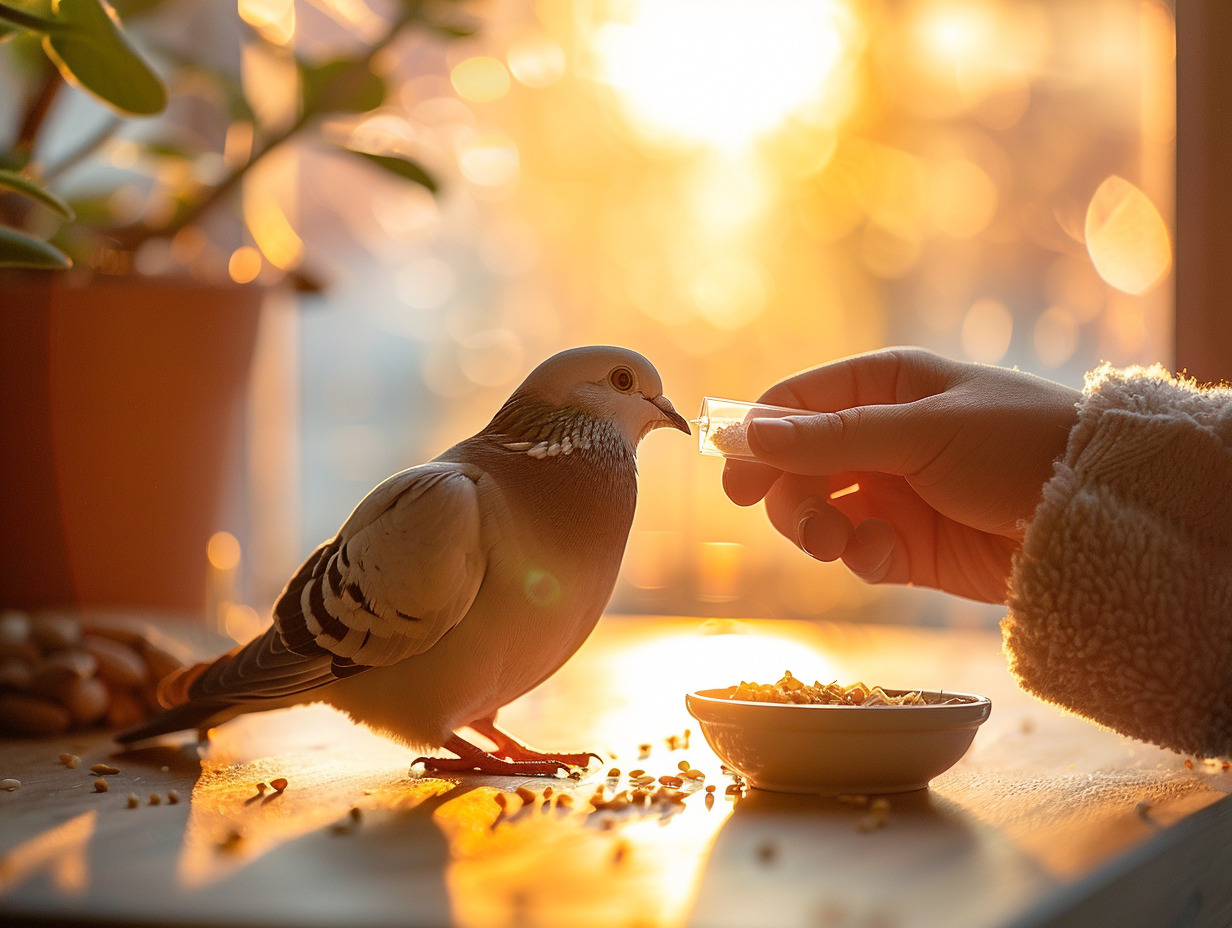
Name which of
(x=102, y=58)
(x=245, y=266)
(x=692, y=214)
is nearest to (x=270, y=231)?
(x=245, y=266)

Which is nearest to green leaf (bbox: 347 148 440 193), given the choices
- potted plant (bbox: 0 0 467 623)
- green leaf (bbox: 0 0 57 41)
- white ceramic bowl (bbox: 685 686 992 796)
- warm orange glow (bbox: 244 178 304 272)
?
potted plant (bbox: 0 0 467 623)

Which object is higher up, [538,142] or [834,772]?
[538,142]

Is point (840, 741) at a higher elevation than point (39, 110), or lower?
lower

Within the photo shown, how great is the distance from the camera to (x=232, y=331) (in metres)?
1.44

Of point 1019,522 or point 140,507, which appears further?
point 140,507

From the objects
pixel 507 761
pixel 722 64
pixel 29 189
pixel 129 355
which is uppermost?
pixel 722 64

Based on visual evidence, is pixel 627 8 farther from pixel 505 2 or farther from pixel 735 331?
pixel 735 331

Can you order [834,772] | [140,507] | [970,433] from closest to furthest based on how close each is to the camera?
1. [834,772]
2. [970,433]
3. [140,507]

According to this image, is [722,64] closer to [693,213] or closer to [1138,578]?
[693,213]

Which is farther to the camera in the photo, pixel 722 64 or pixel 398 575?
pixel 722 64

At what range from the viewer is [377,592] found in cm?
79

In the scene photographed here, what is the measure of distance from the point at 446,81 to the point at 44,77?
133cm

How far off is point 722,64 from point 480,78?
0.65 meters

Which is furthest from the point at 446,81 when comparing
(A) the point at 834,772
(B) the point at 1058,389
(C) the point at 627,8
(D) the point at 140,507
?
(A) the point at 834,772
